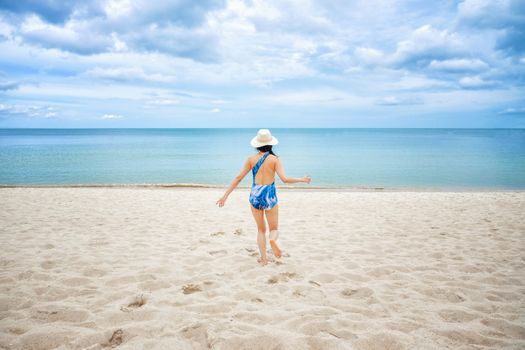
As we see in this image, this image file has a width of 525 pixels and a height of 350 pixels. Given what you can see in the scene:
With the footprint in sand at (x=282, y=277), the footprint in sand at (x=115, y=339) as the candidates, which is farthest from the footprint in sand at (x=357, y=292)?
the footprint in sand at (x=115, y=339)

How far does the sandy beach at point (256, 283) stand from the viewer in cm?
276

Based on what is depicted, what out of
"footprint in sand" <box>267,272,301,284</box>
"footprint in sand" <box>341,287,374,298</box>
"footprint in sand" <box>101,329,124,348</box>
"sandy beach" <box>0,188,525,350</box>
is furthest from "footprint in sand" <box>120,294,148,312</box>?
"footprint in sand" <box>341,287,374,298</box>

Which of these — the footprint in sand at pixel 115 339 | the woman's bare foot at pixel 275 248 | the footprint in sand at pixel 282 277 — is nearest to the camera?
the footprint in sand at pixel 115 339

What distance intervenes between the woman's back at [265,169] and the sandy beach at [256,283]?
4.26ft

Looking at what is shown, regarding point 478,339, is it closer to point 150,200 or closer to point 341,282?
point 341,282

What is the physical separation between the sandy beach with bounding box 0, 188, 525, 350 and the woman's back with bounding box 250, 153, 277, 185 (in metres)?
1.30

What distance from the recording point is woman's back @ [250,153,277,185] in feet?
14.1

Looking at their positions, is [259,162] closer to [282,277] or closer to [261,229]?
[261,229]

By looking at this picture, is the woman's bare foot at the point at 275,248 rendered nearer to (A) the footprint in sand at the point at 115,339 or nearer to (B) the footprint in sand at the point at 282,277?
(B) the footprint in sand at the point at 282,277

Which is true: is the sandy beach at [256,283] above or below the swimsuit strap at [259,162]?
below

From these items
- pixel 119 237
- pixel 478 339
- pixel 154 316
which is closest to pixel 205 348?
pixel 154 316

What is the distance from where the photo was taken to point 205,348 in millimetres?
2578

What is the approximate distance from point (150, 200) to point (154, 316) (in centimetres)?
746

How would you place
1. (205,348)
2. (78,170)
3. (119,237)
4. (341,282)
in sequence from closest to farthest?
(205,348)
(341,282)
(119,237)
(78,170)
